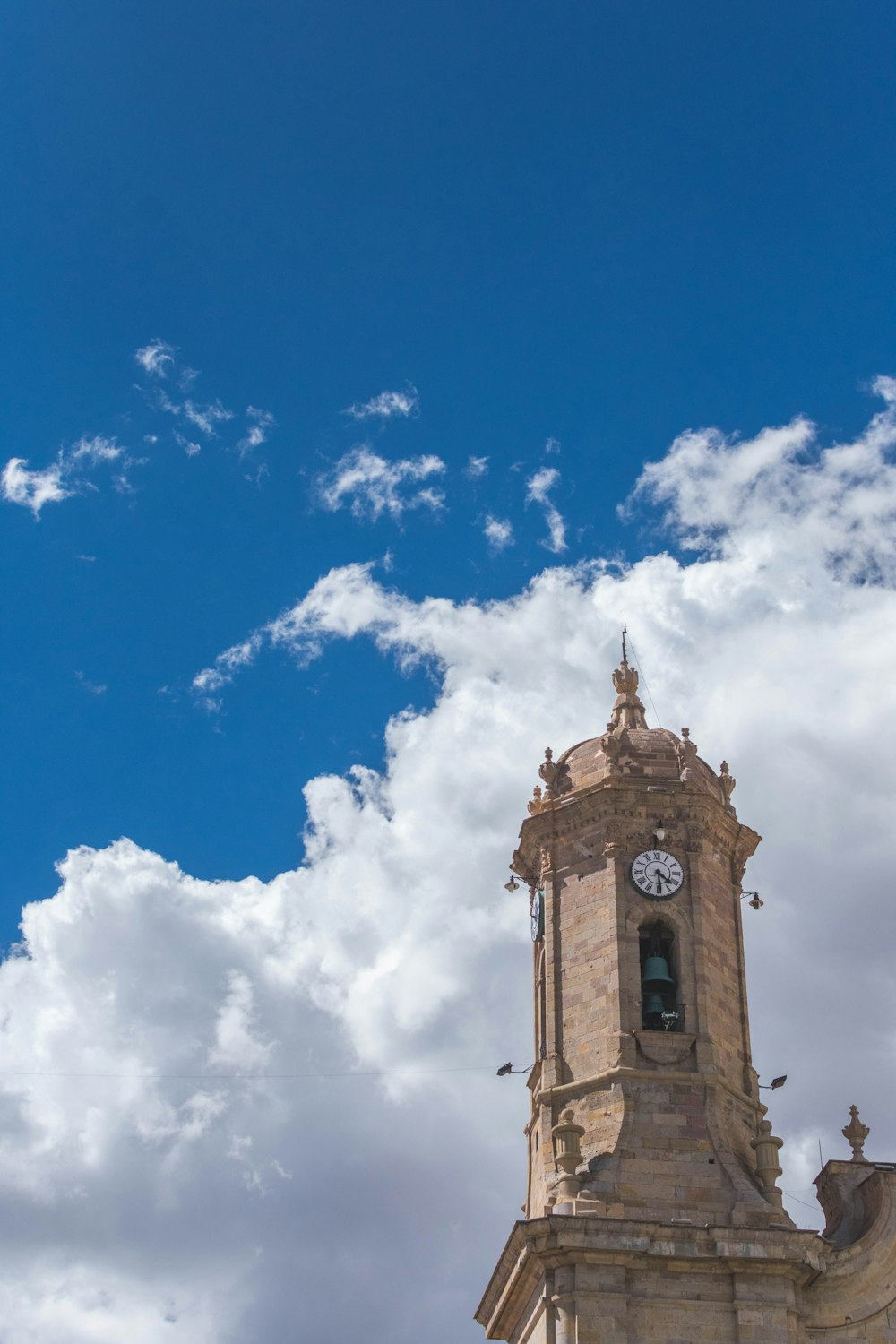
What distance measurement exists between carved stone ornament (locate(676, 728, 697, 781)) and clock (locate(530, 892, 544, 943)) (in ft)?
13.2

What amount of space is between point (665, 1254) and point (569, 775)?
37.1ft

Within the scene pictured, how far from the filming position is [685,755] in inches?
1455

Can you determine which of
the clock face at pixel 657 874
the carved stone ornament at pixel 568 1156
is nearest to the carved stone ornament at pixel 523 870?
the clock face at pixel 657 874

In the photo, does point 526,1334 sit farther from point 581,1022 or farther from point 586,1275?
point 581,1022

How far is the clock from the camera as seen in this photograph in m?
36.1

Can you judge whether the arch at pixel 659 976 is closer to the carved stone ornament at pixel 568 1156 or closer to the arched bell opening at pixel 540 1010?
the arched bell opening at pixel 540 1010

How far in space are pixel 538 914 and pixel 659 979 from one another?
3.55 meters

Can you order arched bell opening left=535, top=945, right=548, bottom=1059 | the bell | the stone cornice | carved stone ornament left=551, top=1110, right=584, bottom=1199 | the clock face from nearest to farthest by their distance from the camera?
the stone cornice < carved stone ornament left=551, top=1110, right=584, bottom=1199 < the bell < arched bell opening left=535, top=945, right=548, bottom=1059 < the clock face

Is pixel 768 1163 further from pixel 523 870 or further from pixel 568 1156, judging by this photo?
pixel 523 870

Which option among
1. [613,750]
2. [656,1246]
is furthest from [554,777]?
[656,1246]

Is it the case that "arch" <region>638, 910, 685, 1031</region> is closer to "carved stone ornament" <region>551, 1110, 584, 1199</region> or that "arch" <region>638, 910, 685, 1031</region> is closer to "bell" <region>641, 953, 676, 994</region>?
"bell" <region>641, 953, 676, 994</region>

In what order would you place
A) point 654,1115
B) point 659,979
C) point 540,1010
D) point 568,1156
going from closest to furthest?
1. point 568,1156
2. point 654,1115
3. point 659,979
4. point 540,1010

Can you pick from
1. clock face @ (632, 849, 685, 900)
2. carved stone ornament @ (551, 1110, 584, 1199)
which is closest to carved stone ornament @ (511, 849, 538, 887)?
clock face @ (632, 849, 685, 900)

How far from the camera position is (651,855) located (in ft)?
116
